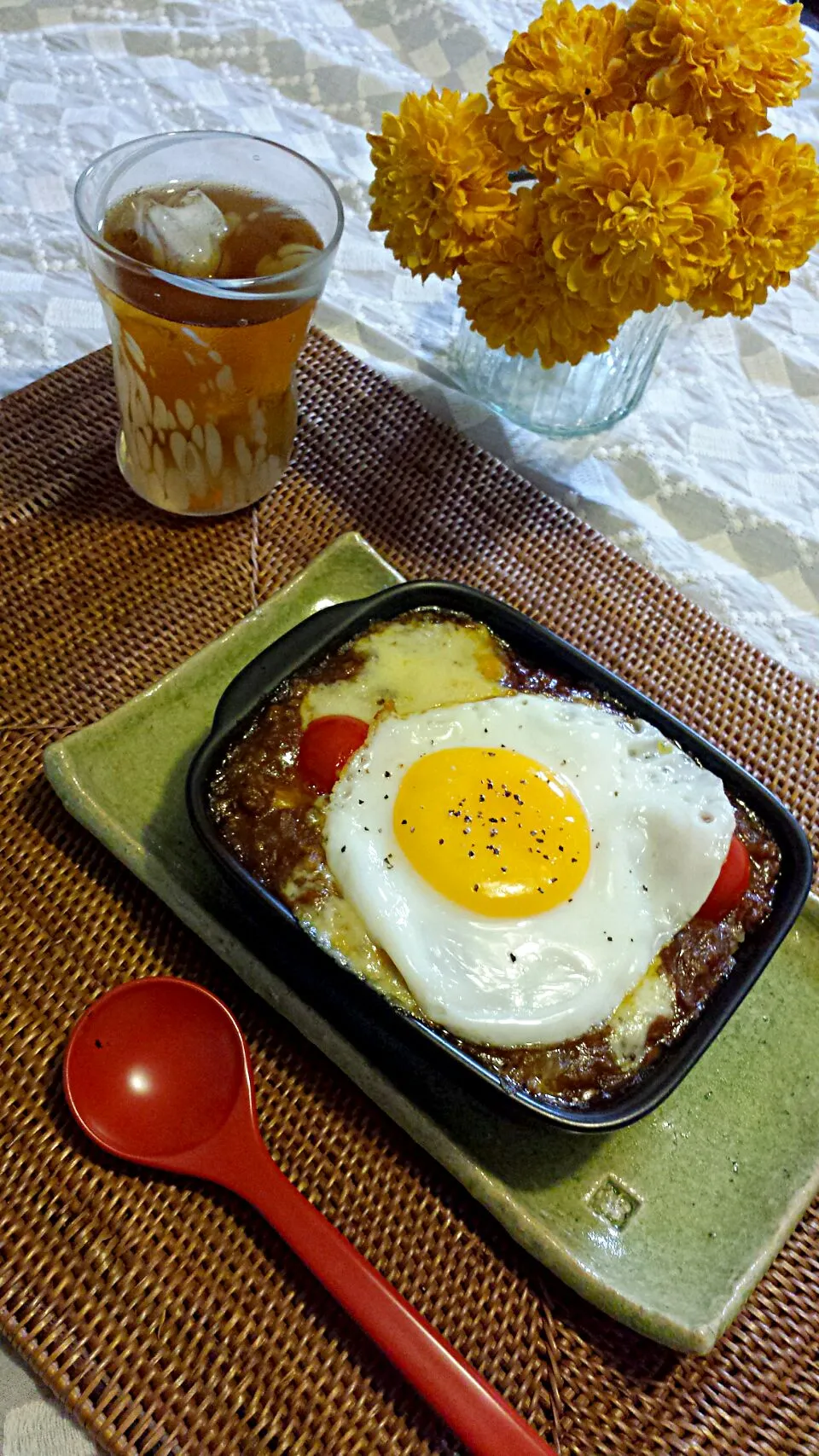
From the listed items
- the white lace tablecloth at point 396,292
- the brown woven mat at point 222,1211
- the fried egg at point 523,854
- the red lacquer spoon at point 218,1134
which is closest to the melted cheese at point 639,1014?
the fried egg at point 523,854

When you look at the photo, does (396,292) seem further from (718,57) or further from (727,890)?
(727,890)

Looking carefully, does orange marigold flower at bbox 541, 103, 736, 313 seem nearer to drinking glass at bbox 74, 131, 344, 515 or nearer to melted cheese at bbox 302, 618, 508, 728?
drinking glass at bbox 74, 131, 344, 515

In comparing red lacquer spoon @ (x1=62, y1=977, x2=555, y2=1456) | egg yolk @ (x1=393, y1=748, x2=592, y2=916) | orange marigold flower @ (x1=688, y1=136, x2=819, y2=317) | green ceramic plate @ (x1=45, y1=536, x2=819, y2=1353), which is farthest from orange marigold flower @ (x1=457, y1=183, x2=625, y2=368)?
red lacquer spoon @ (x1=62, y1=977, x2=555, y2=1456)

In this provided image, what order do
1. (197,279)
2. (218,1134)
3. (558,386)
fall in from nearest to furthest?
(218,1134)
(197,279)
(558,386)

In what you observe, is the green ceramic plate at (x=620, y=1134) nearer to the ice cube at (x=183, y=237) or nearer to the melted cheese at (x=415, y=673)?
the melted cheese at (x=415, y=673)

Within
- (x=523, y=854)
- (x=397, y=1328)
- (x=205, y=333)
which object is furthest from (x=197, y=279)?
(x=397, y=1328)

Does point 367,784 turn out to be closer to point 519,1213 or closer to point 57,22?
point 519,1213
